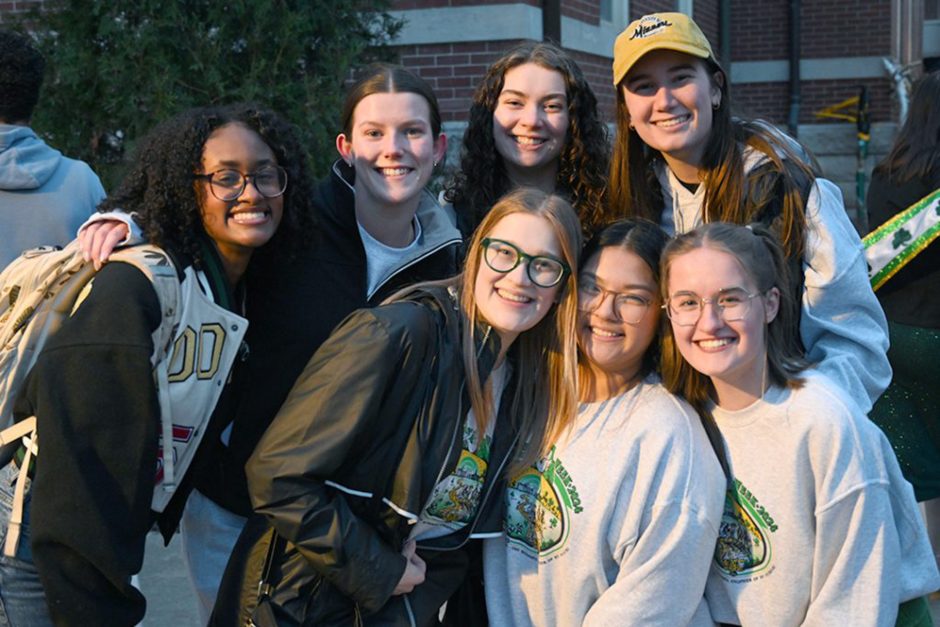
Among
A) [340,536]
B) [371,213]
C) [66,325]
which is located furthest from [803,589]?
[66,325]

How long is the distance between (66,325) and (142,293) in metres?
0.18

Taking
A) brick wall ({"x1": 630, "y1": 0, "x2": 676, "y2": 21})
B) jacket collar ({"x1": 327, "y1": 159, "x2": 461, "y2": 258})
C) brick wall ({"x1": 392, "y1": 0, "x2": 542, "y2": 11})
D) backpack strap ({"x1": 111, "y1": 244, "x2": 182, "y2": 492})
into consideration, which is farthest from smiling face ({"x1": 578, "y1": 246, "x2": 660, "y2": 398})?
brick wall ({"x1": 630, "y1": 0, "x2": 676, "y2": 21})

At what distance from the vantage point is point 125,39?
18.4 feet

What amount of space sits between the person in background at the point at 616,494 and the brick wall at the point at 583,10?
267 inches

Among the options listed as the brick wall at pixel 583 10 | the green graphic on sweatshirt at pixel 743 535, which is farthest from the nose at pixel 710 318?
the brick wall at pixel 583 10

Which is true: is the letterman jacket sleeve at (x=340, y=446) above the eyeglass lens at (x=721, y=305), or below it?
below

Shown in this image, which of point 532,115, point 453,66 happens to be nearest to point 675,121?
point 532,115

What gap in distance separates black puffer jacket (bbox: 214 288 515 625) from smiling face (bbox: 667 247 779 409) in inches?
20.1

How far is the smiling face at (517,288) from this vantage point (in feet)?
8.86

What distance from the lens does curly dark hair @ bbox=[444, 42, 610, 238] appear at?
3.55m

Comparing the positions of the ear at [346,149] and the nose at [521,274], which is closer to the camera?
the nose at [521,274]

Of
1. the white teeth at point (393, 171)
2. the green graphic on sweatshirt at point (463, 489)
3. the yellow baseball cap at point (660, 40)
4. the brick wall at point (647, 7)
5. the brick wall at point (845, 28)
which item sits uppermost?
the brick wall at point (845, 28)

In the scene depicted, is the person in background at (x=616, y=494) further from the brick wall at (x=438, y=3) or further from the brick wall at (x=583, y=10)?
the brick wall at (x=583, y=10)

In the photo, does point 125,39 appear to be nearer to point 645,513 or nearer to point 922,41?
point 645,513
